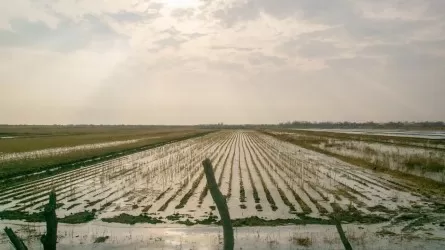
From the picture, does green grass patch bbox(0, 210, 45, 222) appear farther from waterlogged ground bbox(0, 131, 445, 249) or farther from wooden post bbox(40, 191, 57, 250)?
wooden post bbox(40, 191, 57, 250)

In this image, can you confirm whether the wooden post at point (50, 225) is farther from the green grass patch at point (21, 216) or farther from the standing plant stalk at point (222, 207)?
the green grass patch at point (21, 216)

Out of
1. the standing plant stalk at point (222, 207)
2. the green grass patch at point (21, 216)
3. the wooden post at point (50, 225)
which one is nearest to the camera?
the standing plant stalk at point (222, 207)

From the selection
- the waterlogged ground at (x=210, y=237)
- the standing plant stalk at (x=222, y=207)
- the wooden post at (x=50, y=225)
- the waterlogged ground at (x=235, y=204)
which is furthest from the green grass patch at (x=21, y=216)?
the standing plant stalk at (x=222, y=207)

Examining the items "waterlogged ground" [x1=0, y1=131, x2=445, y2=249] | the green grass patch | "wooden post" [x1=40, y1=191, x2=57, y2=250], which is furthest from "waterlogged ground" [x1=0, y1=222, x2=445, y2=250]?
"wooden post" [x1=40, y1=191, x2=57, y2=250]

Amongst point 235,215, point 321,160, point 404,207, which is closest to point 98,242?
point 235,215

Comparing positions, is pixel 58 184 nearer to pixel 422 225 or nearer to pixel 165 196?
pixel 165 196

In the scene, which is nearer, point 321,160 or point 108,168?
point 108,168

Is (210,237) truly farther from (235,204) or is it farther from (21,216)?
(21,216)

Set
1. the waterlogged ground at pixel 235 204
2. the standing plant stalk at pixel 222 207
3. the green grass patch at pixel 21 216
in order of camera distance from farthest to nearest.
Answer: the green grass patch at pixel 21 216
the waterlogged ground at pixel 235 204
the standing plant stalk at pixel 222 207
